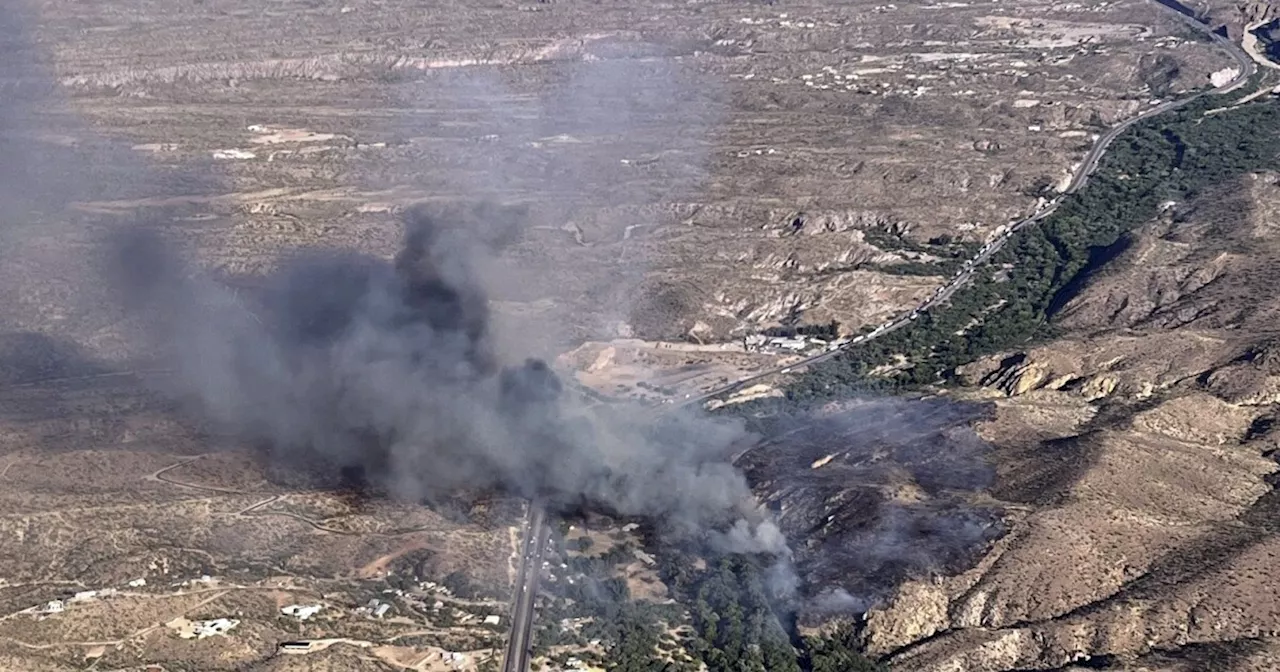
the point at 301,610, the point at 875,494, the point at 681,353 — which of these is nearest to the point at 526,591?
the point at 301,610

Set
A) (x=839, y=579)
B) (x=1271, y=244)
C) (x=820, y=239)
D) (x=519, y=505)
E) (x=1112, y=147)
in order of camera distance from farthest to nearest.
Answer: (x=1112, y=147), (x=820, y=239), (x=1271, y=244), (x=519, y=505), (x=839, y=579)

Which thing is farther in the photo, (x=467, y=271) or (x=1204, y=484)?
(x=467, y=271)

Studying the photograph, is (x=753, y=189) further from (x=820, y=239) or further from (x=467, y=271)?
(x=467, y=271)

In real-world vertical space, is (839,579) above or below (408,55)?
below

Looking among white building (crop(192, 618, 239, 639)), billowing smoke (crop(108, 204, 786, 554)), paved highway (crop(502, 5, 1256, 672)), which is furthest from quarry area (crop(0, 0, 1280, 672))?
paved highway (crop(502, 5, 1256, 672))

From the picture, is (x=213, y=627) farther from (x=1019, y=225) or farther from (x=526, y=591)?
(x=1019, y=225)

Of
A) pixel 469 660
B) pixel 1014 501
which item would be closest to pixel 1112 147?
pixel 1014 501

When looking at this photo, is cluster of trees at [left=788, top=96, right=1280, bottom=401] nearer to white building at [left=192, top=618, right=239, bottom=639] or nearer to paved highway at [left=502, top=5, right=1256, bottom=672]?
paved highway at [left=502, top=5, right=1256, bottom=672]
